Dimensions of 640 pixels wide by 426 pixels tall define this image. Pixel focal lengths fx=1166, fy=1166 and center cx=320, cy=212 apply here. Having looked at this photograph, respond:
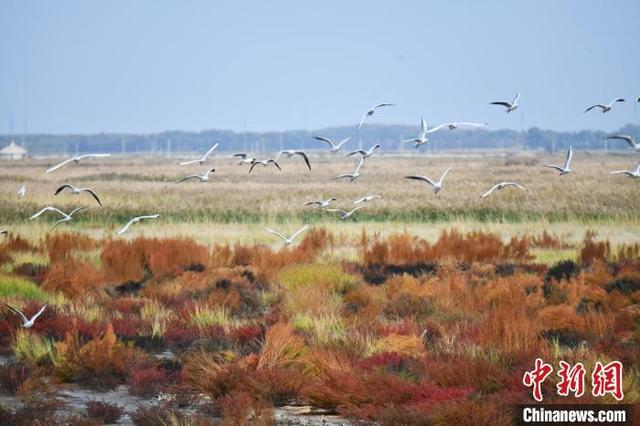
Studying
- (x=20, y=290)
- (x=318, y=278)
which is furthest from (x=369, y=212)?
(x=20, y=290)

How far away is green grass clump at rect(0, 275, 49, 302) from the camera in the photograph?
2118 cm

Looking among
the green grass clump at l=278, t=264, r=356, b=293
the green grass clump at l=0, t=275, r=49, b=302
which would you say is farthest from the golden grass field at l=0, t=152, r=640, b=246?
the green grass clump at l=0, t=275, r=49, b=302

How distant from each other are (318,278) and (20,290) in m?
5.56

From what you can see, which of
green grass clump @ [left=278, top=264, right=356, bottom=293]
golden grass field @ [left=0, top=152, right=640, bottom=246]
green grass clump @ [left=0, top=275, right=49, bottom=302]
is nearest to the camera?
green grass clump @ [left=0, top=275, right=49, bottom=302]

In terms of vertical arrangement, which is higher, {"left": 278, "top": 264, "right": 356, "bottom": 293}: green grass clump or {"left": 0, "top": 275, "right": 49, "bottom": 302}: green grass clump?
{"left": 278, "top": 264, "right": 356, "bottom": 293}: green grass clump

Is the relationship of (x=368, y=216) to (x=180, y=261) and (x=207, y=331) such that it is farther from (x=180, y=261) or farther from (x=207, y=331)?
(x=207, y=331)

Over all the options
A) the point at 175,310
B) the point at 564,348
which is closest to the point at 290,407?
the point at 564,348

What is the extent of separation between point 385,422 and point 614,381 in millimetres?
2325

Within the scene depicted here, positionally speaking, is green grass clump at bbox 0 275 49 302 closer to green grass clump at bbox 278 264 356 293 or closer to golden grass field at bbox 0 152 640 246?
green grass clump at bbox 278 264 356 293

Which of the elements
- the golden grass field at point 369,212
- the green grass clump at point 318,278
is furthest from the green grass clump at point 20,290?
the golden grass field at point 369,212

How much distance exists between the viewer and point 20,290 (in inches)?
844

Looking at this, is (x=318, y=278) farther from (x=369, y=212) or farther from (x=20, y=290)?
(x=369, y=212)

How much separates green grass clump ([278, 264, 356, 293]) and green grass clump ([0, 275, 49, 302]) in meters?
4.61

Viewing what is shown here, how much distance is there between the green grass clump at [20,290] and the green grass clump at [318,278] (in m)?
4.61
